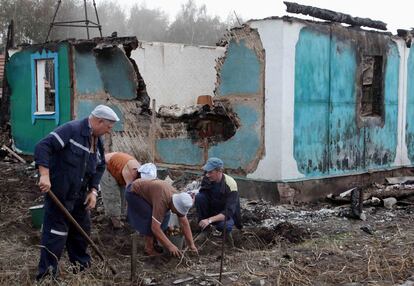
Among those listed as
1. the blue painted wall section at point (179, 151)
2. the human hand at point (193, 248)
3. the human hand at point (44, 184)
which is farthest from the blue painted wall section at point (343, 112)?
the human hand at point (44, 184)

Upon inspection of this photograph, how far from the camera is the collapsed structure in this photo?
978 centimetres

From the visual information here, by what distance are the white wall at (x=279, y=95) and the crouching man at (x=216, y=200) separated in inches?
95.3

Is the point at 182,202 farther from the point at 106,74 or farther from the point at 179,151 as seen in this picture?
the point at 106,74

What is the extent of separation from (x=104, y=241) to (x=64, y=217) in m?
1.99

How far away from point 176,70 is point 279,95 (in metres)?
3.77

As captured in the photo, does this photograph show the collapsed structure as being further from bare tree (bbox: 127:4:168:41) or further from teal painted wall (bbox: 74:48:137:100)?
bare tree (bbox: 127:4:168:41)

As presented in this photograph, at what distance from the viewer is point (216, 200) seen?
733 centimetres

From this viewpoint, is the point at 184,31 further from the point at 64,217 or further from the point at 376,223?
the point at 64,217

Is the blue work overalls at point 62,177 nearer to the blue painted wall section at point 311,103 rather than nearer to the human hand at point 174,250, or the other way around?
the human hand at point 174,250

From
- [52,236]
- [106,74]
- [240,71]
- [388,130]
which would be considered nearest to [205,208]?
[52,236]

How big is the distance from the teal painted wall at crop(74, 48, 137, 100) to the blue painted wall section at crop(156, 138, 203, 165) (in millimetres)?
1148

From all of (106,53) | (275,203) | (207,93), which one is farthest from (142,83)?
(275,203)

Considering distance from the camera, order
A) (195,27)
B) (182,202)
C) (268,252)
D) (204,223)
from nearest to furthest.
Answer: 1. (182,202)
2. (268,252)
3. (204,223)
4. (195,27)

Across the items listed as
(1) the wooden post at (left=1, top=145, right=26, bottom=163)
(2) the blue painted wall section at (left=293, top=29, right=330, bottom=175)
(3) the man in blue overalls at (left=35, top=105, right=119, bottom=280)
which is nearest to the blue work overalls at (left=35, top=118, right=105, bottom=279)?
(3) the man in blue overalls at (left=35, top=105, right=119, bottom=280)
